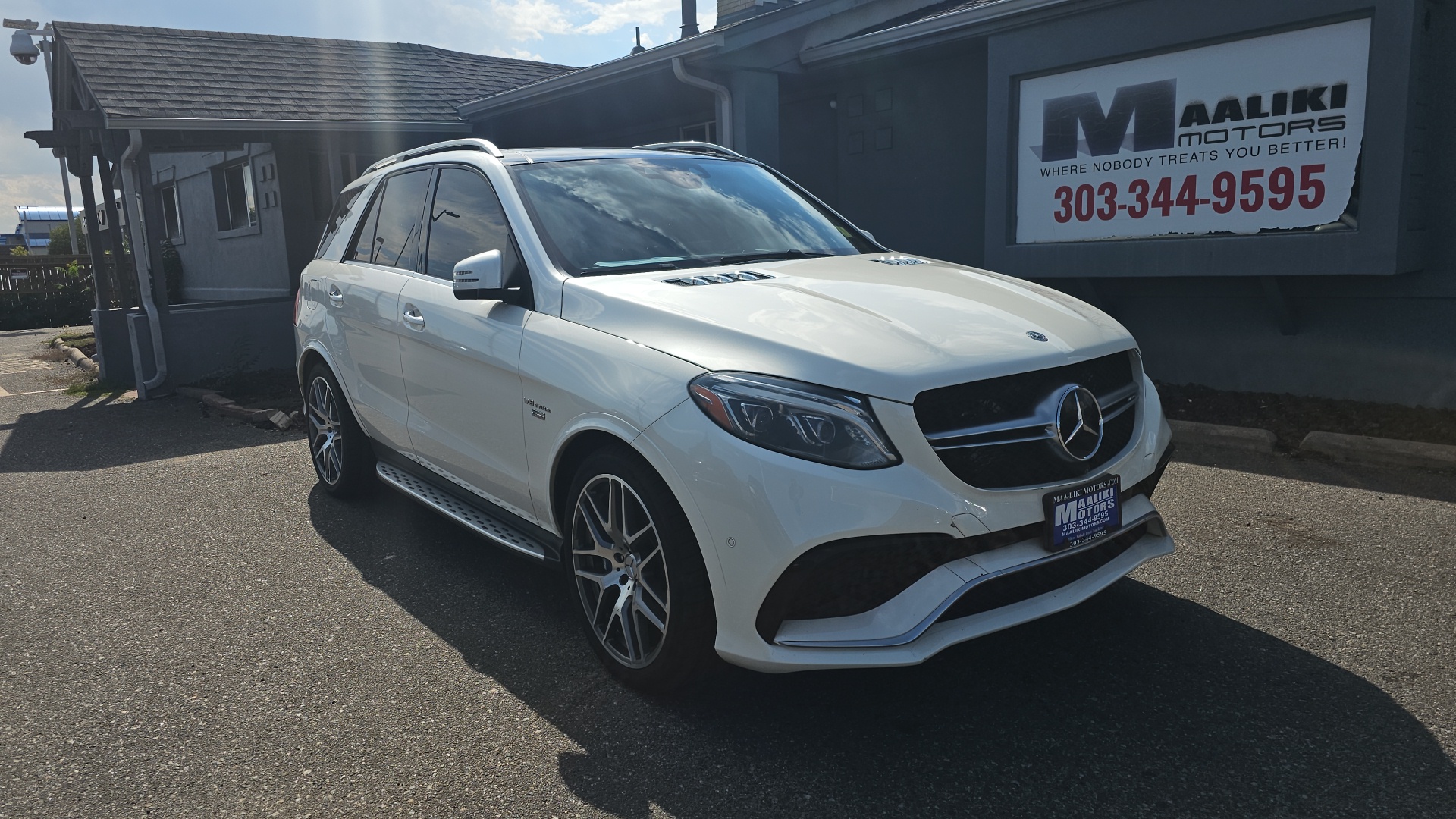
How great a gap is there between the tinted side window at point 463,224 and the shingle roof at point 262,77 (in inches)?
336

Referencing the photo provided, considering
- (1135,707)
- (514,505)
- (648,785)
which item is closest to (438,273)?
(514,505)

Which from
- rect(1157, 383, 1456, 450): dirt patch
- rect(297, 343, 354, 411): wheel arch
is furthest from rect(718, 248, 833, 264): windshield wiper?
rect(1157, 383, 1456, 450): dirt patch

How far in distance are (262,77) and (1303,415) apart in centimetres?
1274

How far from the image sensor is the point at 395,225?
5.13 m

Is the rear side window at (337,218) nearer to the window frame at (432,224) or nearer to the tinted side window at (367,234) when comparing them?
the tinted side window at (367,234)

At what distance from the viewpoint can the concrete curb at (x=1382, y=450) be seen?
5.84 m

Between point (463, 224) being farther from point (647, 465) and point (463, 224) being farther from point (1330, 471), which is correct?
point (1330, 471)

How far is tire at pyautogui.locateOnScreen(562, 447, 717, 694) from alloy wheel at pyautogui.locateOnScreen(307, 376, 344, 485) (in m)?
2.62

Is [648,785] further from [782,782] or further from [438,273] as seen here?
[438,273]

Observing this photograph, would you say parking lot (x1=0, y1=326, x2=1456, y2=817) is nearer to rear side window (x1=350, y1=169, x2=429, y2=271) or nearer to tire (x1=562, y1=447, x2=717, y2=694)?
tire (x1=562, y1=447, x2=717, y2=694)

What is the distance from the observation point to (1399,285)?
23.0 feet

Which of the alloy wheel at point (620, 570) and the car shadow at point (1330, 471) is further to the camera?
the car shadow at point (1330, 471)

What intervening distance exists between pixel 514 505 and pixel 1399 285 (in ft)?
20.5

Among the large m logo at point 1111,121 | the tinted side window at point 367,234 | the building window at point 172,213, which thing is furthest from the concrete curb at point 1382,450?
the building window at point 172,213
